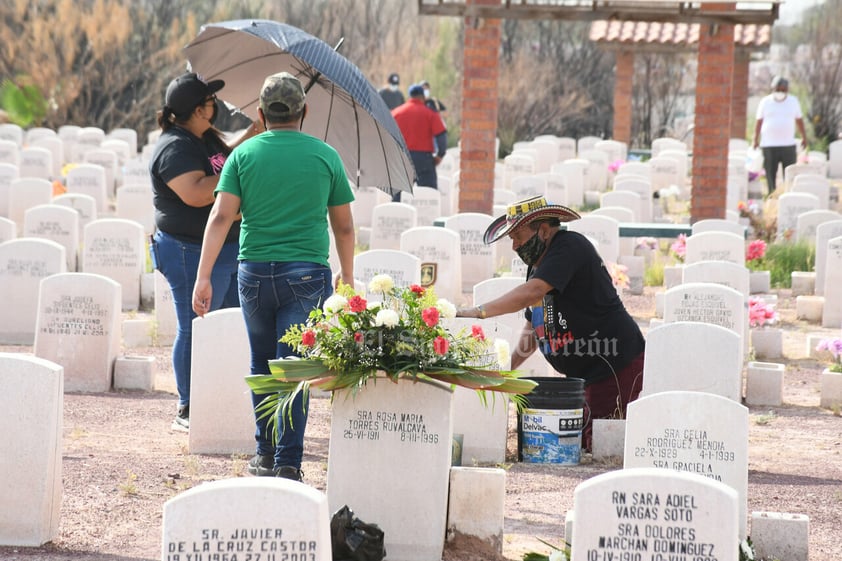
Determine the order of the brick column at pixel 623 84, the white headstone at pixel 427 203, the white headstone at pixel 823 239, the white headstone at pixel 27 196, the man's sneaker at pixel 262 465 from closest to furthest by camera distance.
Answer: the man's sneaker at pixel 262 465 < the white headstone at pixel 823 239 < the white headstone at pixel 27 196 < the white headstone at pixel 427 203 < the brick column at pixel 623 84

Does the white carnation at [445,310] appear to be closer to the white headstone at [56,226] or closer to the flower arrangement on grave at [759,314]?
the flower arrangement on grave at [759,314]

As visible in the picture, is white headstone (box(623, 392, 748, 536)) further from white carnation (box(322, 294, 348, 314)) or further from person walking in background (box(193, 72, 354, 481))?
person walking in background (box(193, 72, 354, 481))

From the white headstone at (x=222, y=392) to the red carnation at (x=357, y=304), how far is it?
65.6 inches

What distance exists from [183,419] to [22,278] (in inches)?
147

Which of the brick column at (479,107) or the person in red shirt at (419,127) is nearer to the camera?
the brick column at (479,107)

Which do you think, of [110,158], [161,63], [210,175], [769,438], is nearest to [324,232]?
[210,175]

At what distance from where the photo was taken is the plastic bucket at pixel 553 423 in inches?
263

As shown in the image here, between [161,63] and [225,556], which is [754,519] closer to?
[225,556]

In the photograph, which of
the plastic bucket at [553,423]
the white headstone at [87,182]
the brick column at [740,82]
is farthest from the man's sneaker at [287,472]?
the brick column at [740,82]

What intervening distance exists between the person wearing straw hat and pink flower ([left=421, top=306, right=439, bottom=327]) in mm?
1154

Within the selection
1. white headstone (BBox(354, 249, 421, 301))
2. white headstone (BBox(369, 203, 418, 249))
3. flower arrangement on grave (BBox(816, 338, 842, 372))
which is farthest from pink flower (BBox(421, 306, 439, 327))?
white headstone (BBox(369, 203, 418, 249))

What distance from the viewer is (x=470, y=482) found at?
5312mm

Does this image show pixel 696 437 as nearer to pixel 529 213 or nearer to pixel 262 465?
pixel 529 213

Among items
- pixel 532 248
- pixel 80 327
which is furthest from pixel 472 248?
pixel 532 248
